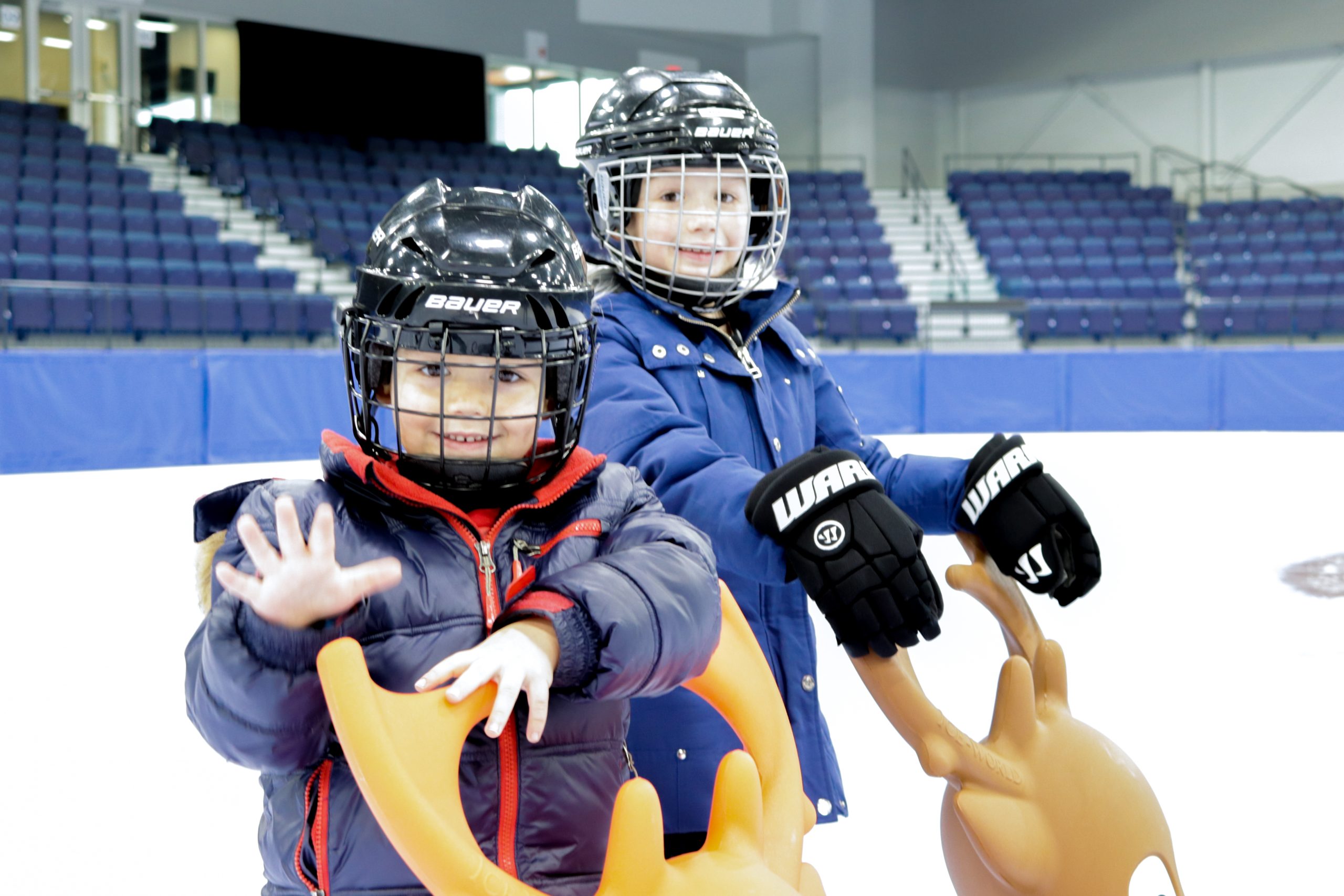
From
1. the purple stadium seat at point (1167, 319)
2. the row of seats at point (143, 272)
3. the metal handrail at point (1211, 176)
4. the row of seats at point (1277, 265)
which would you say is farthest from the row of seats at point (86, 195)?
the metal handrail at point (1211, 176)

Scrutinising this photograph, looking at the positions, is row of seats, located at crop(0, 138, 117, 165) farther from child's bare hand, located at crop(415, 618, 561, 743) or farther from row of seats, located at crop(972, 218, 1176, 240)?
child's bare hand, located at crop(415, 618, 561, 743)

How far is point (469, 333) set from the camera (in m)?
1.13

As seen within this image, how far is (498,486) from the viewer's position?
1195 mm

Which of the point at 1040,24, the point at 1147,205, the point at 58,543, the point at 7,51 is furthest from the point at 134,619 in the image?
the point at 1040,24

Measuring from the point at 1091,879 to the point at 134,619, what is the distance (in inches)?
118

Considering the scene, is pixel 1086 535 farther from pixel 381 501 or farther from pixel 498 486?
pixel 381 501

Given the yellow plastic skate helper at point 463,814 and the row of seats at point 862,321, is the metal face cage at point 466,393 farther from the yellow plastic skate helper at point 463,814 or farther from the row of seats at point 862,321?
the row of seats at point 862,321

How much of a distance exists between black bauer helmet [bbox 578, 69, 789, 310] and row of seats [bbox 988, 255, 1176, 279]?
15.0 meters

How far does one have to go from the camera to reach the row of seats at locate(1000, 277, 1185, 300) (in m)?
15.0

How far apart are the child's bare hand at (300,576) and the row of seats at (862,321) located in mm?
11895

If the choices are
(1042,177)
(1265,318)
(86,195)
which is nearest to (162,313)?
(86,195)

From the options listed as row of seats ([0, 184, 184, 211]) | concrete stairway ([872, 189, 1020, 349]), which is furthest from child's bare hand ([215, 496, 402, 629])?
row of seats ([0, 184, 184, 211])

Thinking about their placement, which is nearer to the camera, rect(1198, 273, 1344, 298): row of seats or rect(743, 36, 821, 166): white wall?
rect(1198, 273, 1344, 298): row of seats

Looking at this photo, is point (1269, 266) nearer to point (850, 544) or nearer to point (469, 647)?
point (850, 544)
